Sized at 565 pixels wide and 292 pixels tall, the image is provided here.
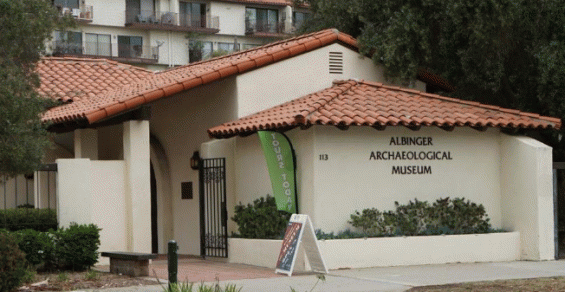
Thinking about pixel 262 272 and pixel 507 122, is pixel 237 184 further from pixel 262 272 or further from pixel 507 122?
pixel 507 122

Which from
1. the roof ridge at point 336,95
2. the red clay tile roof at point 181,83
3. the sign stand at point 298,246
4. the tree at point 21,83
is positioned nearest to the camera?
the tree at point 21,83

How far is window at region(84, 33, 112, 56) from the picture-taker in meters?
61.0

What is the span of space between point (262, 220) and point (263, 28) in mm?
49789

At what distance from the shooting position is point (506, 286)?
14.4 metres

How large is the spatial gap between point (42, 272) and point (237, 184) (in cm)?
506

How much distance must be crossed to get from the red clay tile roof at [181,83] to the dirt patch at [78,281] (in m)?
3.79

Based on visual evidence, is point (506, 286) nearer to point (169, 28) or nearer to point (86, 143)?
point (86, 143)

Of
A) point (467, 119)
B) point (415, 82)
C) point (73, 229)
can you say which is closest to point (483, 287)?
point (467, 119)

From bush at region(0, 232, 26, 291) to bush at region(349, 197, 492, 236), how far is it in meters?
6.94

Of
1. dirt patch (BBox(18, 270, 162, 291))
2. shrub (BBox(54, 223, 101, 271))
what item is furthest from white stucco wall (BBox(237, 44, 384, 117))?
dirt patch (BBox(18, 270, 162, 291))

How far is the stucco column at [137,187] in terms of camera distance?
20.0 m

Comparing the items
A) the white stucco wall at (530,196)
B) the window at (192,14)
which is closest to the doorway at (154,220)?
the white stucco wall at (530,196)

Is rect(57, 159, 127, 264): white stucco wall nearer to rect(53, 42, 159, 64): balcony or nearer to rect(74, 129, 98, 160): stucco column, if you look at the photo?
rect(74, 129, 98, 160): stucco column

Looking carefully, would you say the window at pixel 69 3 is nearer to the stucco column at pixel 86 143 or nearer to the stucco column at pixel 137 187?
the stucco column at pixel 86 143
